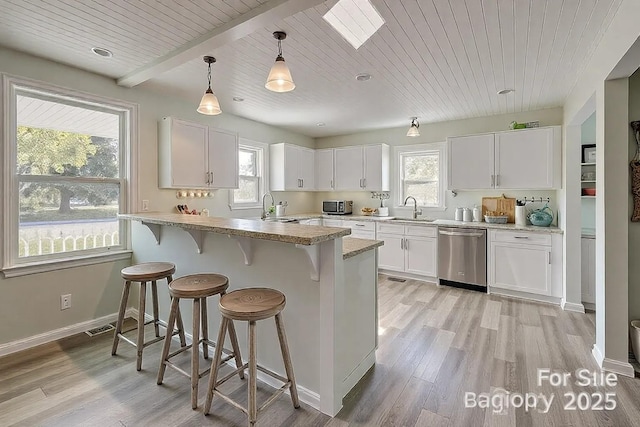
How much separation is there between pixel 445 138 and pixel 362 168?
140 cm

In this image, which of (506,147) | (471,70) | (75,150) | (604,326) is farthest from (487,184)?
(75,150)

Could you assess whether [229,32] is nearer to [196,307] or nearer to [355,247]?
[355,247]

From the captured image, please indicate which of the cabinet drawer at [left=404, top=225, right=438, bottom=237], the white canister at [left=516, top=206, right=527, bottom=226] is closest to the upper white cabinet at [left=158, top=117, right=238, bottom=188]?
the cabinet drawer at [left=404, top=225, right=438, bottom=237]

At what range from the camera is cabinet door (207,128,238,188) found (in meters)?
3.74

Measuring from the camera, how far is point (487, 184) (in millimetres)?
4258

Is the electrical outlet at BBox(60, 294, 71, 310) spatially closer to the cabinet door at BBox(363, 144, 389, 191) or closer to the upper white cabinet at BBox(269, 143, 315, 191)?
the upper white cabinet at BBox(269, 143, 315, 191)

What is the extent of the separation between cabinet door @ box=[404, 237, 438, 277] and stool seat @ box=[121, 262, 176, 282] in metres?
3.30

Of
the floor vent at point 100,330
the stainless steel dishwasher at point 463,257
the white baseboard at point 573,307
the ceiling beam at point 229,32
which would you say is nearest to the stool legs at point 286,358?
the ceiling beam at point 229,32

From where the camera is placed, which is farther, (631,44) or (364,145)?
(364,145)

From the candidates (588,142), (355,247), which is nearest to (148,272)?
(355,247)

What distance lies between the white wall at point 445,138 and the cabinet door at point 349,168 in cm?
36

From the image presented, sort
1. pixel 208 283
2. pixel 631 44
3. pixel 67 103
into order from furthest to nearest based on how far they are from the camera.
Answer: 1. pixel 67 103
2. pixel 208 283
3. pixel 631 44

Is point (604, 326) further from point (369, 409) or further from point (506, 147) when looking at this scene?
point (506, 147)

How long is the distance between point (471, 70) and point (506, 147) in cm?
170
